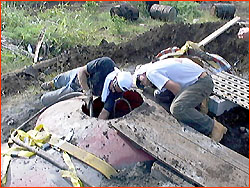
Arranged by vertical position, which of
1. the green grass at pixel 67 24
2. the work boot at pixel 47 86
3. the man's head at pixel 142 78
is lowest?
the green grass at pixel 67 24

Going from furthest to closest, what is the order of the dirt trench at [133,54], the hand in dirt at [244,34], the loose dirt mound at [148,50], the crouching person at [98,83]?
the hand in dirt at [244,34], the loose dirt mound at [148,50], the dirt trench at [133,54], the crouching person at [98,83]

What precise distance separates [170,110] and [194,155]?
64 cm

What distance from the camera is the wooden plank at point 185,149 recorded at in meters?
3.66

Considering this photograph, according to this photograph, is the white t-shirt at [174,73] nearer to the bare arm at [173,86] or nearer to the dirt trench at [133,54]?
the bare arm at [173,86]

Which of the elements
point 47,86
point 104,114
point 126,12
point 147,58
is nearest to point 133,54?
point 147,58

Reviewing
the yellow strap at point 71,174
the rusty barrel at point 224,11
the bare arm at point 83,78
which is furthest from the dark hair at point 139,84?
the rusty barrel at point 224,11

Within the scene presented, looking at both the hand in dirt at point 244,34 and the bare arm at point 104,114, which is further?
the hand in dirt at point 244,34

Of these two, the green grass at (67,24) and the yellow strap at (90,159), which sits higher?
the yellow strap at (90,159)

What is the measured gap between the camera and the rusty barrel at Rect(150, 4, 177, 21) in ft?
36.8

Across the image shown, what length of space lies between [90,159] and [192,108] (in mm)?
1165

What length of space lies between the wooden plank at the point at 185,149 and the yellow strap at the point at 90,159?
1.15 feet

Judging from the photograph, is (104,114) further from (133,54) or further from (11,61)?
(11,61)

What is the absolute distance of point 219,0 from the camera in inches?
521

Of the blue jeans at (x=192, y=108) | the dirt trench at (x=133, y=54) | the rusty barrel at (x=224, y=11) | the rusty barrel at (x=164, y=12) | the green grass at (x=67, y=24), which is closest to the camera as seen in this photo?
the blue jeans at (x=192, y=108)
